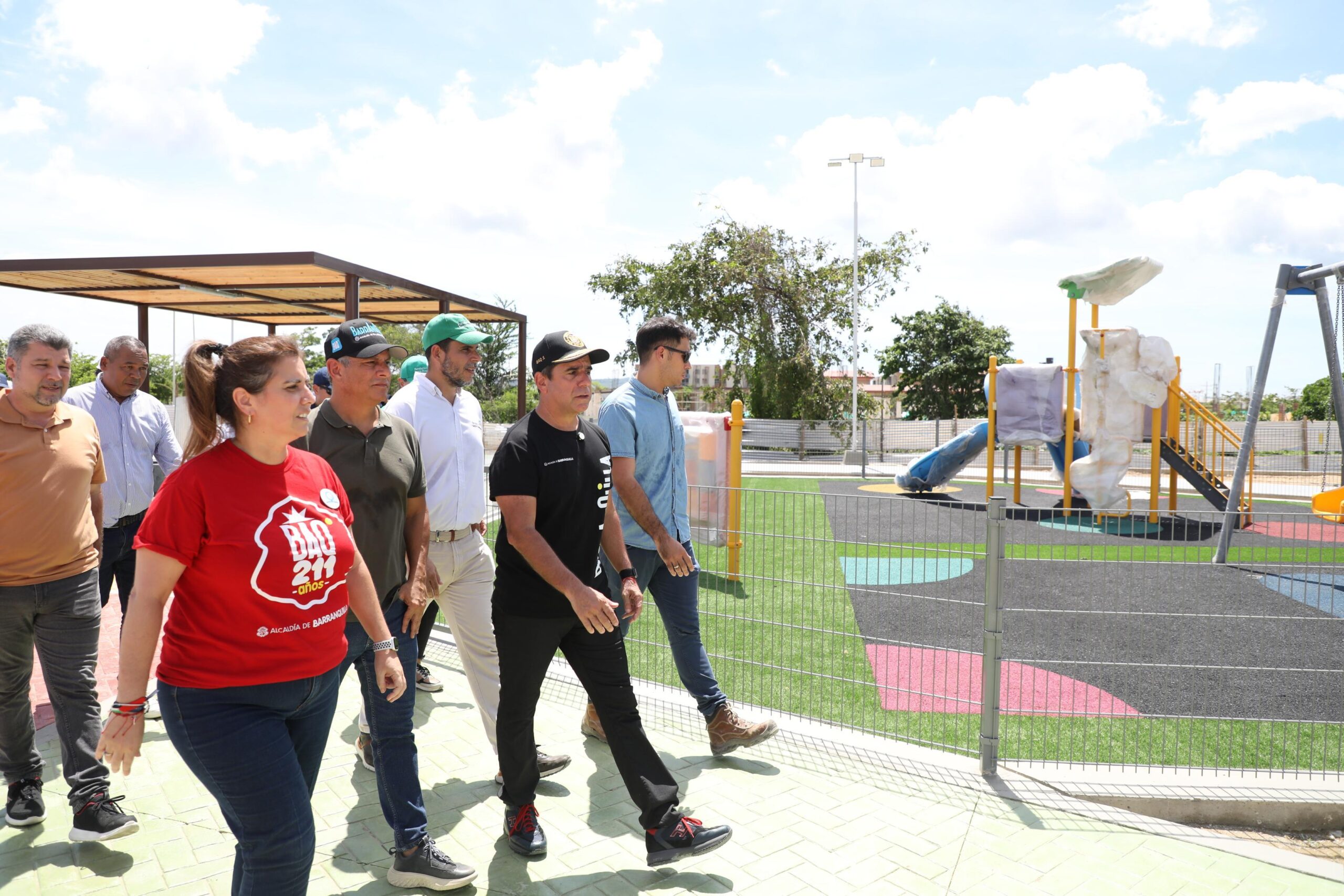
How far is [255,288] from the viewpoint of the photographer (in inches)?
384

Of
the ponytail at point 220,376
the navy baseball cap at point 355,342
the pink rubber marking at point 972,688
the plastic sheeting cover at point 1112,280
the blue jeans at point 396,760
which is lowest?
the pink rubber marking at point 972,688

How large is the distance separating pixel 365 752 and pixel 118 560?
181 cm

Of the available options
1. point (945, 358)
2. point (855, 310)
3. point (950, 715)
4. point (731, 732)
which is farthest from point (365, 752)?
point (945, 358)

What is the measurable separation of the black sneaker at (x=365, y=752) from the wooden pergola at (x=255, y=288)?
3632 millimetres

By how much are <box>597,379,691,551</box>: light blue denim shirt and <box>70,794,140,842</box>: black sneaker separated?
226 cm

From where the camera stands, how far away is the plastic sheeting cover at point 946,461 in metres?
18.7

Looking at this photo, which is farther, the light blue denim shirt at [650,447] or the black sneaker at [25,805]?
the light blue denim shirt at [650,447]

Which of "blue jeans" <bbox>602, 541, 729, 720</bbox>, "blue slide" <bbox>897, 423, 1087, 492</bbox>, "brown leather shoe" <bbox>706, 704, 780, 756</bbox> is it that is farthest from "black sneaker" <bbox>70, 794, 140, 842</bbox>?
"blue slide" <bbox>897, 423, 1087, 492</bbox>

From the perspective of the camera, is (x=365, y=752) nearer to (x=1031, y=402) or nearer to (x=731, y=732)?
(x=731, y=732)

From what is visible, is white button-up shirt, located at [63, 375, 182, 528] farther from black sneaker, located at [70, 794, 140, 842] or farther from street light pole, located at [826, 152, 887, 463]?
street light pole, located at [826, 152, 887, 463]

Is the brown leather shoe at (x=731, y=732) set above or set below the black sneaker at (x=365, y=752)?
above

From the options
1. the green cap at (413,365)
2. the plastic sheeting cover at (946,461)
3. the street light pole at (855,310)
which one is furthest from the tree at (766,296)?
the green cap at (413,365)

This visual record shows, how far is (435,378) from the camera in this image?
389cm

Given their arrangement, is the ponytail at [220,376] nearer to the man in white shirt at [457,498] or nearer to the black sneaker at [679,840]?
the man in white shirt at [457,498]
